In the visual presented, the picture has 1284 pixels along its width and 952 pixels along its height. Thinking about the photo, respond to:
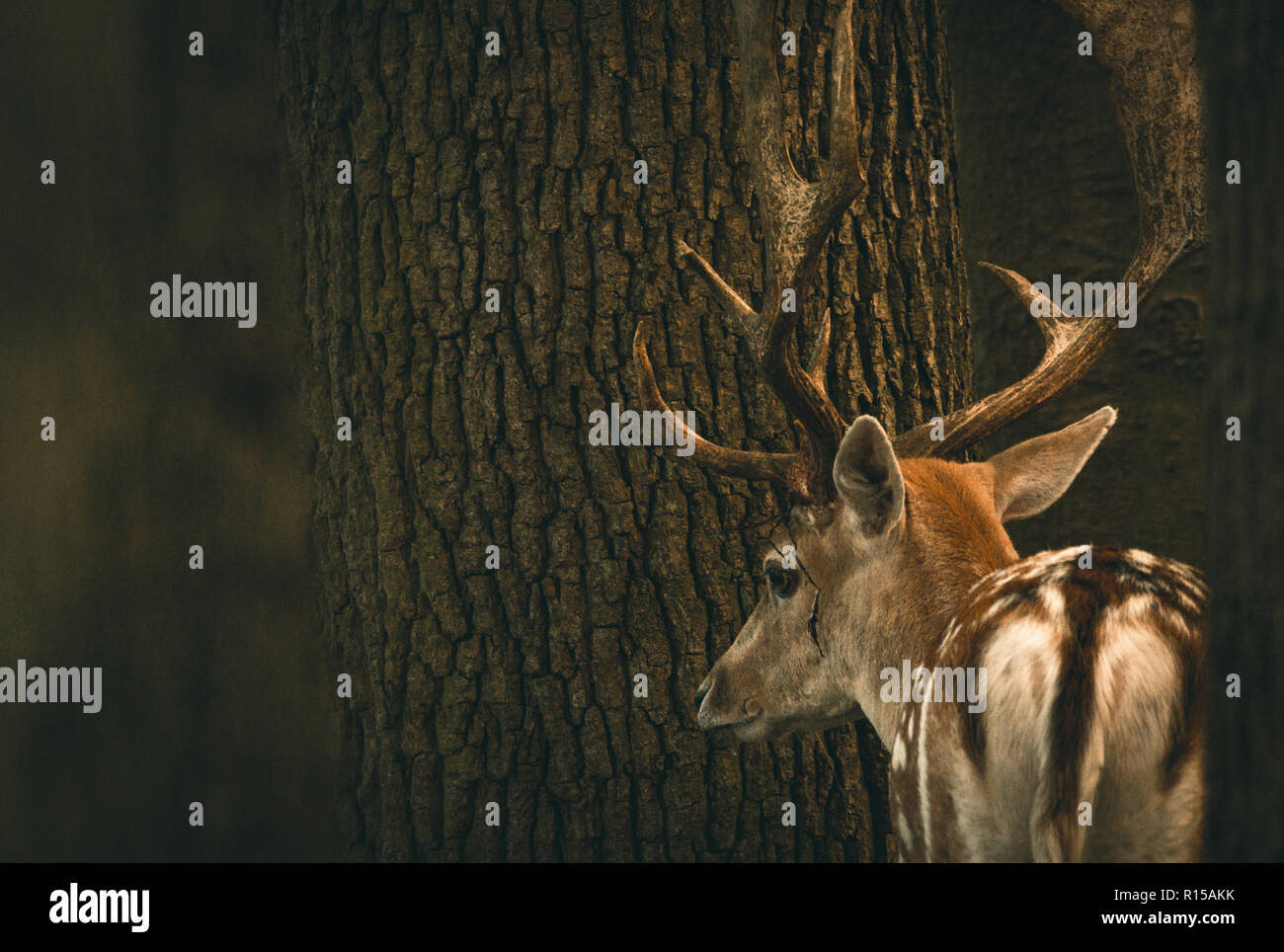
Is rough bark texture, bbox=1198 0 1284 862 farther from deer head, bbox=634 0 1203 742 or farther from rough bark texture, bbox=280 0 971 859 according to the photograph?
rough bark texture, bbox=280 0 971 859

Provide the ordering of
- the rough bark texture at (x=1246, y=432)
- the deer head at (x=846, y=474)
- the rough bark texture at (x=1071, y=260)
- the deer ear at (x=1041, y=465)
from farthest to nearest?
the rough bark texture at (x=1071, y=260) < the deer ear at (x=1041, y=465) < the deer head at (x=846, y=474) < the rough bark texture at (x=1246, y=432)

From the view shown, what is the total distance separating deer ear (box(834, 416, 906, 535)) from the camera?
2744mm

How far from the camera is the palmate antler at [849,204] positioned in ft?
10.0

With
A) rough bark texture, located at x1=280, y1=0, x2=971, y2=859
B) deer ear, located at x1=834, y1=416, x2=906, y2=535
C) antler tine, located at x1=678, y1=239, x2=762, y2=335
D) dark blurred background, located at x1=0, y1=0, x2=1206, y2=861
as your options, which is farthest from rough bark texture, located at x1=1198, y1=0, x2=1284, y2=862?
dark blurred background, located at x1=0, y1=0, x2=1206, y2=861

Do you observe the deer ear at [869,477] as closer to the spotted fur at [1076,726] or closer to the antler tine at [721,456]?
the antler tine at [721,456]

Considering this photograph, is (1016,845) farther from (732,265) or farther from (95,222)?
(95,222)

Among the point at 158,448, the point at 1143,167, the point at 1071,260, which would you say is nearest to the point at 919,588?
the point at 1143,167

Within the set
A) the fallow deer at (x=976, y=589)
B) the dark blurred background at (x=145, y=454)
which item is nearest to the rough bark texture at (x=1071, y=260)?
the fallow deer at (x=976, y=589)

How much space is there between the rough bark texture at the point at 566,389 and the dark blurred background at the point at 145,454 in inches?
47.6

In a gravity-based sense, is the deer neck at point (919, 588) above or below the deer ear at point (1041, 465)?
below

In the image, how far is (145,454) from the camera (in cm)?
470

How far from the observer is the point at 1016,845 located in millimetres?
2332

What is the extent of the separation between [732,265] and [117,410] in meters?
2.43
